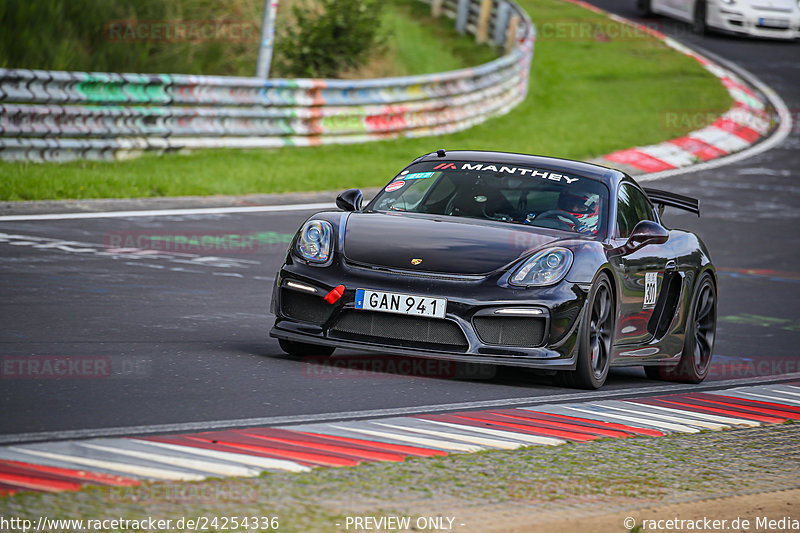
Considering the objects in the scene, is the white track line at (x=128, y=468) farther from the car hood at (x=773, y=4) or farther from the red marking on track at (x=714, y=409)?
the car hood at (x=773, y=4)

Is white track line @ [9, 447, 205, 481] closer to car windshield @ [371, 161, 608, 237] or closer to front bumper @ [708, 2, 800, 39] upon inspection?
car windshield @ [371, 161, 608, 237]

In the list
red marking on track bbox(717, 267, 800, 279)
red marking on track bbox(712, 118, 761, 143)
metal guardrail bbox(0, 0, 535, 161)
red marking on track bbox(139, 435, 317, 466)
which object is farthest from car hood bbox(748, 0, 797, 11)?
red marking on track bbox(139, 435, 317, 466)

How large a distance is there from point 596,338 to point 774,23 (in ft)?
87.5

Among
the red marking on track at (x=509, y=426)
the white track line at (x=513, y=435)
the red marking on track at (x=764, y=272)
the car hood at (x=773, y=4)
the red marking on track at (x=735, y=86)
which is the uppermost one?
the car hood at (x=773, y=4)

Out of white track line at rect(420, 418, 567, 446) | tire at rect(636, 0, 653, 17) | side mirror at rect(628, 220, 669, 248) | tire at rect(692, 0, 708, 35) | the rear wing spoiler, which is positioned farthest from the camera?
tire at rect(636, 0, 653, 17)

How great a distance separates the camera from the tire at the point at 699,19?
33.8 meters

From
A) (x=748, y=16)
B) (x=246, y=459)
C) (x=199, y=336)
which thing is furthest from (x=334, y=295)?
(x=748, y=16)

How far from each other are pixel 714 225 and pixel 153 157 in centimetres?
699

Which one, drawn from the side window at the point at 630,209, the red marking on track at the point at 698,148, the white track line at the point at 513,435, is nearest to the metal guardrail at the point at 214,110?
the red marking on track at the point at 698,148

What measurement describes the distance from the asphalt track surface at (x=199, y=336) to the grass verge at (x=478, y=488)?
1.17m

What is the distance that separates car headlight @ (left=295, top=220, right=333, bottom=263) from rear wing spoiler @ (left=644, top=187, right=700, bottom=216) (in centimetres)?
281

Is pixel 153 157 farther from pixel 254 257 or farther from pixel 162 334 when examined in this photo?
pixel 162 334

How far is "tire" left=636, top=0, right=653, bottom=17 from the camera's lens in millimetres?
37031

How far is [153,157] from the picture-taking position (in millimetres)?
17391
